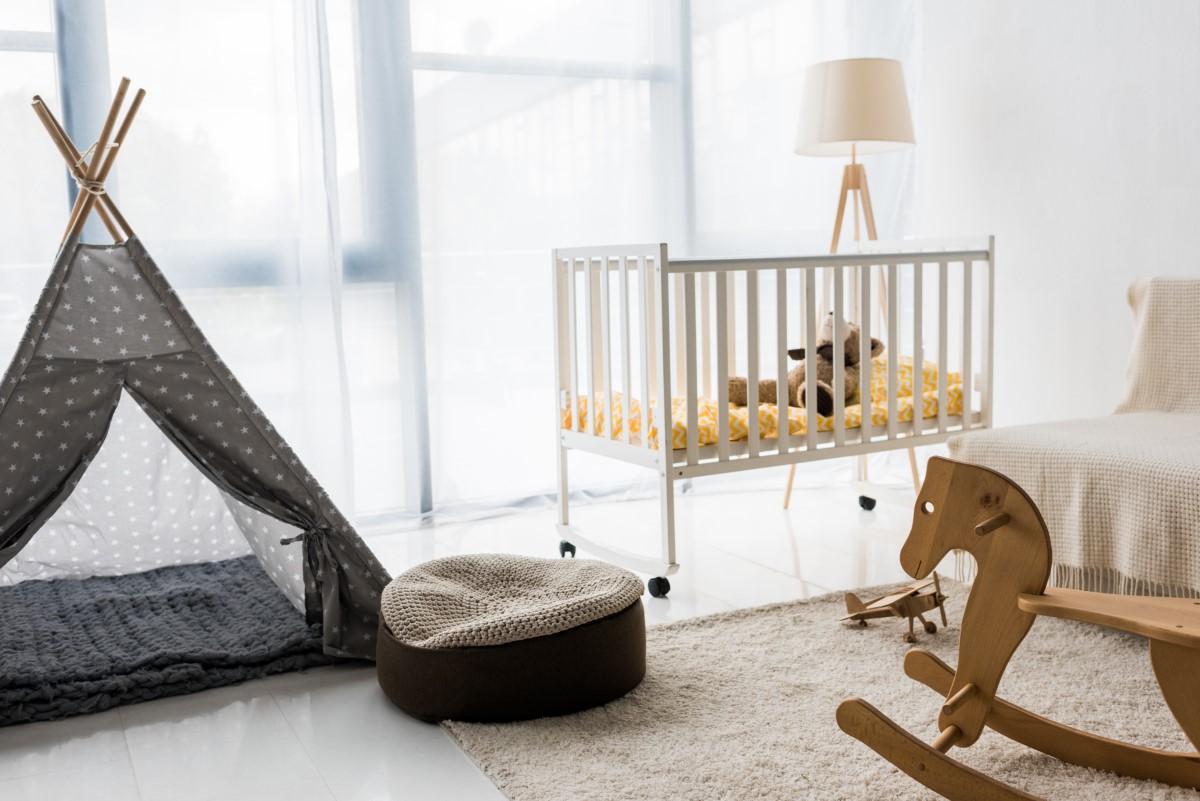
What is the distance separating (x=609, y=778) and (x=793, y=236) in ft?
9.22

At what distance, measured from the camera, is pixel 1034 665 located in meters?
2.11

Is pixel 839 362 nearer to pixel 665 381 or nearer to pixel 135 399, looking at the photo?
pixel 665 381

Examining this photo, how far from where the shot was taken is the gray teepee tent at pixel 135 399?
6.96 ft

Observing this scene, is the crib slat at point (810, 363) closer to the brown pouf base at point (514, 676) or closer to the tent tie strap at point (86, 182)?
the brown pouf base at point (514, 676)

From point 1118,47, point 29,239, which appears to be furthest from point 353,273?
point 1118,47

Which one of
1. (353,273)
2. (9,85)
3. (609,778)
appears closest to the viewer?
(609,778)

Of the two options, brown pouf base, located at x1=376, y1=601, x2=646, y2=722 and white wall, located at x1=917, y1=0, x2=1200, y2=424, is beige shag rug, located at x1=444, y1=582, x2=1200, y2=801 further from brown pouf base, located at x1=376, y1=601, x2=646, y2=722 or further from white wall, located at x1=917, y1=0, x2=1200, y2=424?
white wall, located at x1=917, y1=0, x2=1200, y2=424

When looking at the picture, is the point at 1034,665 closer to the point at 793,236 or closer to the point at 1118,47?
the point at 1118,47

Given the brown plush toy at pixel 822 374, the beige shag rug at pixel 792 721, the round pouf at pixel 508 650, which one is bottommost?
the beige shag rug at pixel 792 721

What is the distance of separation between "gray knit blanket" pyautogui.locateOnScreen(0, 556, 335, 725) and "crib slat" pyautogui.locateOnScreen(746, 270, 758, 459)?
118cm

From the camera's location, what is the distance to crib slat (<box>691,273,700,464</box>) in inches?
105

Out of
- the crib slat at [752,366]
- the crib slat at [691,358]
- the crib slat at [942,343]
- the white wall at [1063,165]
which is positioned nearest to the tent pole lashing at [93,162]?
the crib slat at [691,358]

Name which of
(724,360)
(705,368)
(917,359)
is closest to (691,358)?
(724,360)

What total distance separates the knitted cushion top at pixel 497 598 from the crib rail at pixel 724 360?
0.56m
